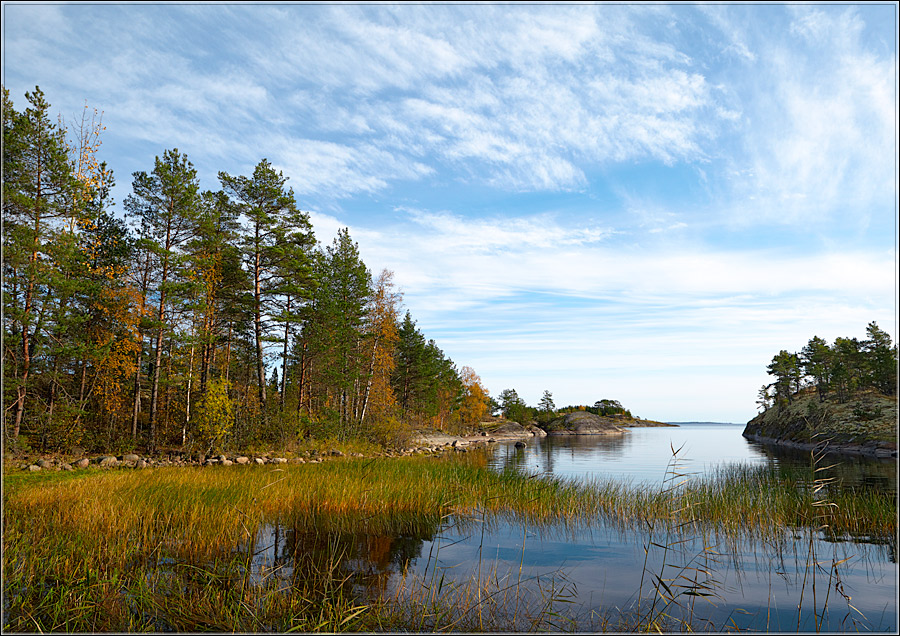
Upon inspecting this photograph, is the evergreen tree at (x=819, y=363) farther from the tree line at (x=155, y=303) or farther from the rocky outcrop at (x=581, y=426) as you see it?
the rocky outcrop at (x=581, y=426)

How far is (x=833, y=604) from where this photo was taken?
6914 mm

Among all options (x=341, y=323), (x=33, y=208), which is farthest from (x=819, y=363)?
(x=341, y=323)

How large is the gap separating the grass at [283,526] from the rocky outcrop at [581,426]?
231 feet

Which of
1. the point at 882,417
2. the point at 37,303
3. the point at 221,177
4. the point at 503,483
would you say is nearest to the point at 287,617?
the point at 882,417

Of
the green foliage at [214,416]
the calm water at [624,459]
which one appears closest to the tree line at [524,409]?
the calm water at [624,459]

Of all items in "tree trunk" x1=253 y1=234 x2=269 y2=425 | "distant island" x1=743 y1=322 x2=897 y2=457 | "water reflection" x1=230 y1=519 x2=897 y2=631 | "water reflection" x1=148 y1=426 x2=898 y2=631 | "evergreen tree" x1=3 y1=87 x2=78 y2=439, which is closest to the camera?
"distant island" x1=743 y1=322 x2=897 y2=457

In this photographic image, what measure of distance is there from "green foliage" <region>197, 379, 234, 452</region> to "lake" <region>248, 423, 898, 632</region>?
13.7m

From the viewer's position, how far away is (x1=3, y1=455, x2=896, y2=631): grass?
18.9 feet

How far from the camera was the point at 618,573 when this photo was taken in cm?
814

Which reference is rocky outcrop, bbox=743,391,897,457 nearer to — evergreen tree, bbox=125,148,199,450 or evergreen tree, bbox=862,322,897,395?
evergreen tree, bbox=862,322,897,395

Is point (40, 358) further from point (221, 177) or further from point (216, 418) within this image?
point (221, 177)

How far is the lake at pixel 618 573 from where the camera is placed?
6.32m

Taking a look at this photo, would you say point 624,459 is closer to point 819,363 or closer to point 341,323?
point 341,323

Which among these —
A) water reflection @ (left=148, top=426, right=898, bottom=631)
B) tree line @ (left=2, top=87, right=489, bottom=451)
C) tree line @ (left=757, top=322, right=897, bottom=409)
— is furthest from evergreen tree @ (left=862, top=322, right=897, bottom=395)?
tree line @ (left=2, top=87, right=489, bottom=451)
